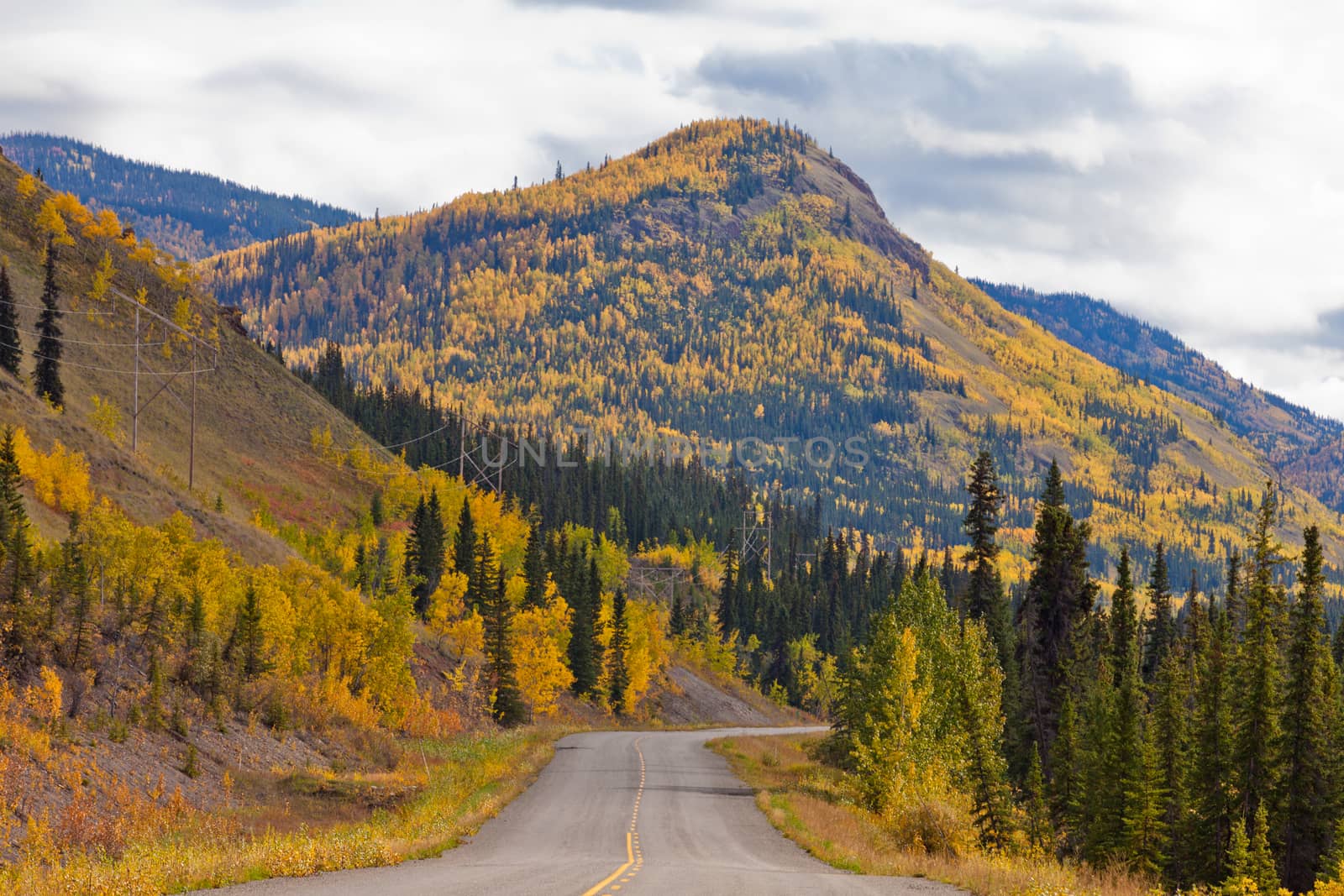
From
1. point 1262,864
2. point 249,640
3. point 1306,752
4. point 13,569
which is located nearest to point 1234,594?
point 1306,752

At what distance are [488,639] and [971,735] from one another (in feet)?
177

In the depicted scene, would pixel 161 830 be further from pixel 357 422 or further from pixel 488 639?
pixel 357 422

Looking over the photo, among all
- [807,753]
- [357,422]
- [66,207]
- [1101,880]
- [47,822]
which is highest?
[66,207]

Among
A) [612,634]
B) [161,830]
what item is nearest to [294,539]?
[612,634]

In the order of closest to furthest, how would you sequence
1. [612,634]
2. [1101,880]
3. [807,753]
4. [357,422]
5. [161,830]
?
[161,830] → [1101,880] → [807,753] → [612,634] → [357,422]

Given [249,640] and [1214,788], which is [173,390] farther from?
[1214,788]

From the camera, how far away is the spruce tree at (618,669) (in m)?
111

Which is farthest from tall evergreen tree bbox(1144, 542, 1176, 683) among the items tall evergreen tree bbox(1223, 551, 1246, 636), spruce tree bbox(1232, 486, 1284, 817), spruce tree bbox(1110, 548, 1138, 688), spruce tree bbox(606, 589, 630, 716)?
spruce tree bbox(1232, 486, 1284, 817)

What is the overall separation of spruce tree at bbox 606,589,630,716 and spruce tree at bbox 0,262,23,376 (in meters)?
54.5

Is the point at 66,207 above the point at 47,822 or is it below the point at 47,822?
above

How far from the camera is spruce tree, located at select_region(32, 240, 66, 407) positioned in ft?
272

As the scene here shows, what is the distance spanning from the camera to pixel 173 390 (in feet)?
351

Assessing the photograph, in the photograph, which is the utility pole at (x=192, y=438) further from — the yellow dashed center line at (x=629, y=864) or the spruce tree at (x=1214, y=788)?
the spruce tree at (x=1214, y=788)

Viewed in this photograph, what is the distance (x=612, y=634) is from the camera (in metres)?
115
